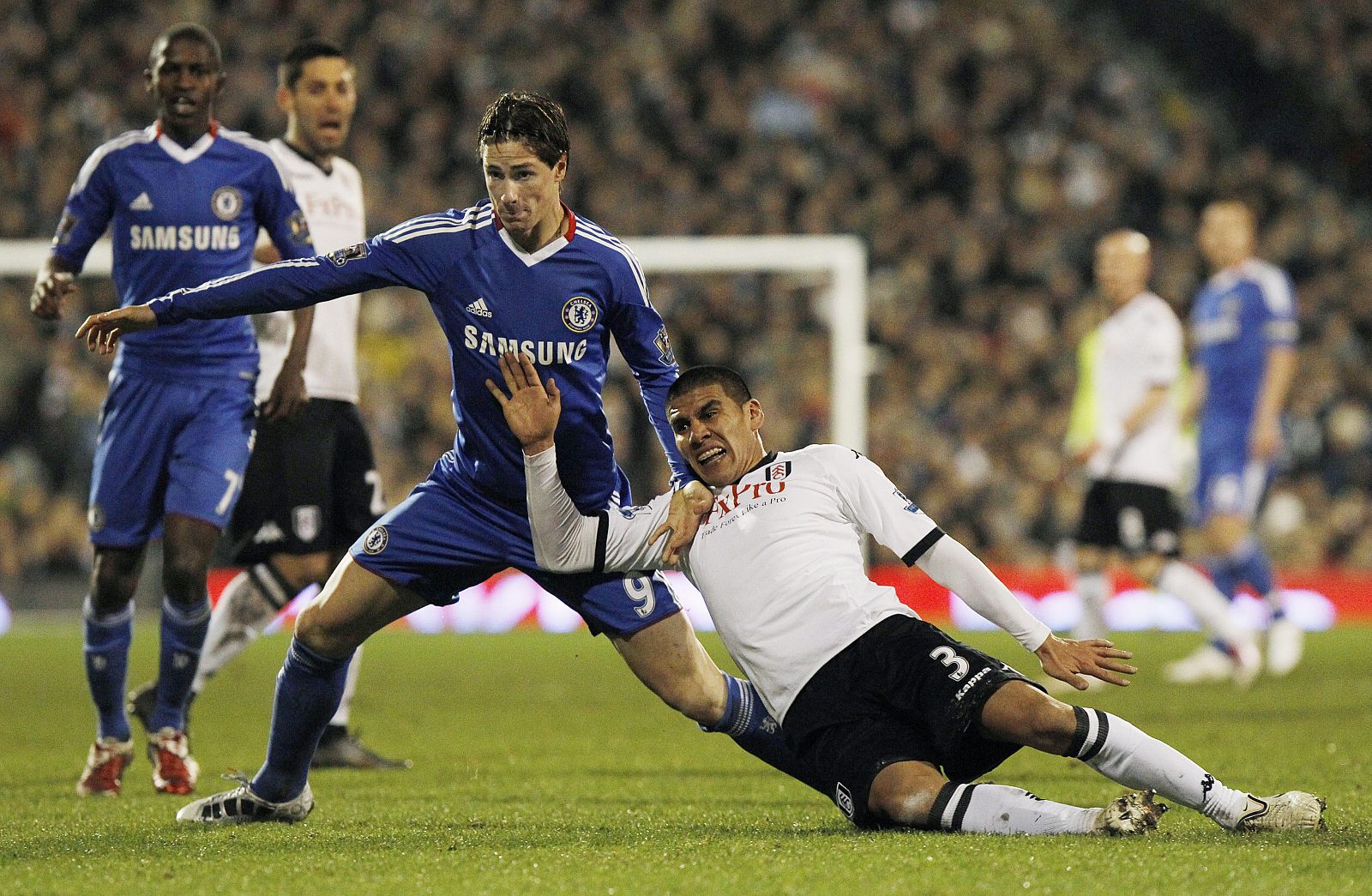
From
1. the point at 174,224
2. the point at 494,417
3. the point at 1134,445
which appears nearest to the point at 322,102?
the point at 174,224

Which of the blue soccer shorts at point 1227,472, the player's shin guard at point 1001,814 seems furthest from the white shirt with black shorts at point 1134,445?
the player's shin guard at point 1001,814

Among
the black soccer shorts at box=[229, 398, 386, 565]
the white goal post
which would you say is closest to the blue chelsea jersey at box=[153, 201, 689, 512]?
the black soccer shorts at box=[229, 398, 386, 565]

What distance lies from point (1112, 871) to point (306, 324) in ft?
11.4

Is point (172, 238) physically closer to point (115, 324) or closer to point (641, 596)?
point (115, 324)

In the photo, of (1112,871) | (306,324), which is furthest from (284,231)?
(1112,871)

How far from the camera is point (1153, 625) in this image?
14359 mm

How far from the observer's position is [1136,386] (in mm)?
9359

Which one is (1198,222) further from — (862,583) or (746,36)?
(862,583)

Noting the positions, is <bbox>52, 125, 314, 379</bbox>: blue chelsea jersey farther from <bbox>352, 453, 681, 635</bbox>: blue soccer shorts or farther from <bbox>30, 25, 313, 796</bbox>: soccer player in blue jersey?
<bbox>352, 453, 681, 635</bbox>: blue soccer shorts

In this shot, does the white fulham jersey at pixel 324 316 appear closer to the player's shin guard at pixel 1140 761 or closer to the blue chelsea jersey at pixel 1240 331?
the player's shin guard at pixel 1140 761

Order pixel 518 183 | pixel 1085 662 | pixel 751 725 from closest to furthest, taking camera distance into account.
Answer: pixel 1085 662
pixel 518 183
pixel 751 725

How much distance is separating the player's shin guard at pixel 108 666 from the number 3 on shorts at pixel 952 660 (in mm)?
2946

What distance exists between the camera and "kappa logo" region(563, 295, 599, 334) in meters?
4.68

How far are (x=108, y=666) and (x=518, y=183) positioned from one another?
2.54 m
